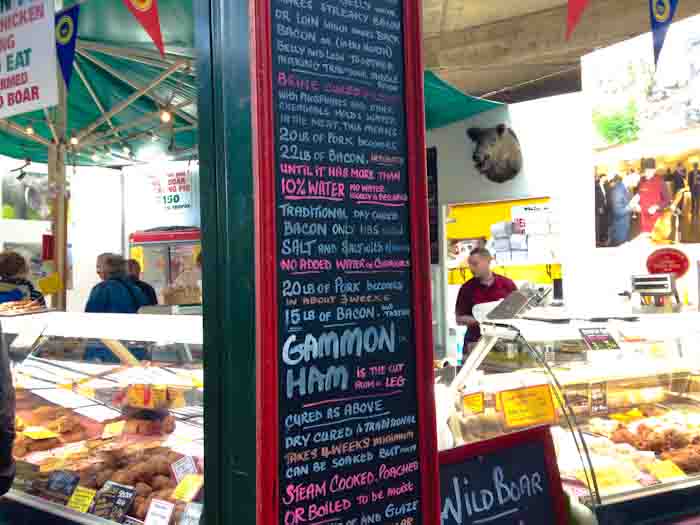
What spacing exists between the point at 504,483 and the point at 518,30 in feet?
32.0

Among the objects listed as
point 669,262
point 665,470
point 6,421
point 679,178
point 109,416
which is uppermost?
point 679,178

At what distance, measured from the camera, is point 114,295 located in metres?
5.93

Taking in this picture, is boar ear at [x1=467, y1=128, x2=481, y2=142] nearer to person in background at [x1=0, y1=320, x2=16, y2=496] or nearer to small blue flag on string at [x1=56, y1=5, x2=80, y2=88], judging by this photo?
small blue flag on string at [x1=56, y1=5, x2=80, y2=88]

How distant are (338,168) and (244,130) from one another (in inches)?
10.5

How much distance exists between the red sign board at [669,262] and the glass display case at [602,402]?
2.67 metres

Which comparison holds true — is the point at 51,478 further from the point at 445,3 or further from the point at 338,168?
the point at 445,3

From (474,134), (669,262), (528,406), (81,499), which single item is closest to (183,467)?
(81,499)

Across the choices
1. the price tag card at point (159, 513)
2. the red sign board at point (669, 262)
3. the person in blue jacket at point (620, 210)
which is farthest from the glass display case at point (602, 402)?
the person in blue jacket at point (620, 210)

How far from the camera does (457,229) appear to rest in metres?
9.11

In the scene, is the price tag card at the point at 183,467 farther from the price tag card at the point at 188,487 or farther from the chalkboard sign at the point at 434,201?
the chalkboard sign at the point at 434,201

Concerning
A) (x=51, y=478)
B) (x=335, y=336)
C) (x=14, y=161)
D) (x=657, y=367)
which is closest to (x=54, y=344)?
(x=51, y=478)

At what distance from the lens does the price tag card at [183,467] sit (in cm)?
241

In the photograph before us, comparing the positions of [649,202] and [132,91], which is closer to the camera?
[649,202]

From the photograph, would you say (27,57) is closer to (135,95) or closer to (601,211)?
(135,95)
